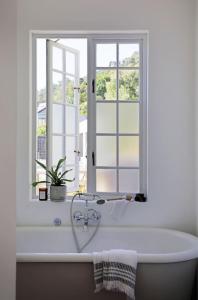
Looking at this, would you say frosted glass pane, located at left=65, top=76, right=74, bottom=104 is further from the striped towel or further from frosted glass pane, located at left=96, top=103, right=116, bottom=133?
the striped towel

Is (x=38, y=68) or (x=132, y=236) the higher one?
(x=38, y=68)

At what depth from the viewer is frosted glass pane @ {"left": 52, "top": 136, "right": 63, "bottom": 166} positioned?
324 cm

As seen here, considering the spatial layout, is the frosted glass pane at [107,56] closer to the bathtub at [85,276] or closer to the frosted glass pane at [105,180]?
the frosted glass pane at [105,180]

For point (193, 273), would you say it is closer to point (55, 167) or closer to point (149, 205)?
point (149, 205)

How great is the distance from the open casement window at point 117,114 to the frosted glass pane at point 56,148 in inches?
13.2

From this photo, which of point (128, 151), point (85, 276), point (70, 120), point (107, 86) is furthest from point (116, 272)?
point (107, 86)

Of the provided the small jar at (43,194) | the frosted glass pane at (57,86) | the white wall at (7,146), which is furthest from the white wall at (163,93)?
the white wall at (7,146)

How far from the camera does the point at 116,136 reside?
325 centimetres

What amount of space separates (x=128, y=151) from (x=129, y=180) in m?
0.29

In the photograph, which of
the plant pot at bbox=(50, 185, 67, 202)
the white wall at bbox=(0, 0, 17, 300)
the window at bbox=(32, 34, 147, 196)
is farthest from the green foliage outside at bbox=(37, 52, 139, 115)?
the white wall at bbox=(0, 0, 17, 300)

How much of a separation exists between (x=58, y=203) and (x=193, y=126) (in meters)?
1.46

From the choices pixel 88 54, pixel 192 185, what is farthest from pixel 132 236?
pixel 88 54

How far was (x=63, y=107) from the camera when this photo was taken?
10.8 ft

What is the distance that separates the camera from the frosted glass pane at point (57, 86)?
326 cm
